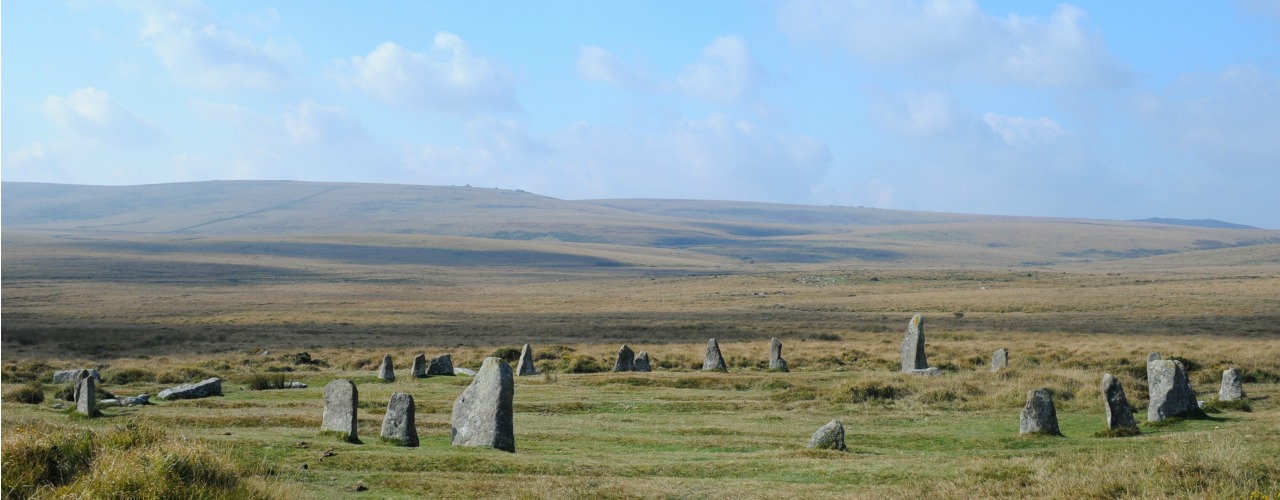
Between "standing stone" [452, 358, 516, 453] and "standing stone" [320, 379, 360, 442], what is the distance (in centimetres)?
176

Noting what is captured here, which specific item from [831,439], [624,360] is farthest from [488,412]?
[624,360]

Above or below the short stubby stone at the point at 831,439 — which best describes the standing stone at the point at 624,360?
below

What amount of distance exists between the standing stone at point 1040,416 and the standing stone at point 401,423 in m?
11.0

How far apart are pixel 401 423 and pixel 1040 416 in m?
11.4

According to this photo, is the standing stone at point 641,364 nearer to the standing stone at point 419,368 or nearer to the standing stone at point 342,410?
the standing stone at point 419,368

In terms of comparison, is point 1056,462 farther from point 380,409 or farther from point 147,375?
point 147,375

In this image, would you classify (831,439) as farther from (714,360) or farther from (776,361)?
(776,361)

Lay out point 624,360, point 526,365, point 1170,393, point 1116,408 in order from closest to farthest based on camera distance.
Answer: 1. point 1116,408
2. point 1170,393
3. point 526,365
4. point 624,360

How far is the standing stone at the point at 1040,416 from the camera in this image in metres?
19.2

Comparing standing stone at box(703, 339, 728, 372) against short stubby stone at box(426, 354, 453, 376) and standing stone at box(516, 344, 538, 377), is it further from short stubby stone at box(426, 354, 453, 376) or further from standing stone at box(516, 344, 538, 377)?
short stubby stone at box(426, 354, 453, 376)

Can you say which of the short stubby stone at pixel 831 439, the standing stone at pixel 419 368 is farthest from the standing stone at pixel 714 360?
the short stubby stone at pixel 831 439

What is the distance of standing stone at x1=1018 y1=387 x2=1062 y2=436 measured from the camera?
19209 mm

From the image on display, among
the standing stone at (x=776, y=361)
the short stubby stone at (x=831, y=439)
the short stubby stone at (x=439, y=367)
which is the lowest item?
the short stubby stone at (x=439, y=367)

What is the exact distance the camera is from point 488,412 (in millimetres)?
18109
